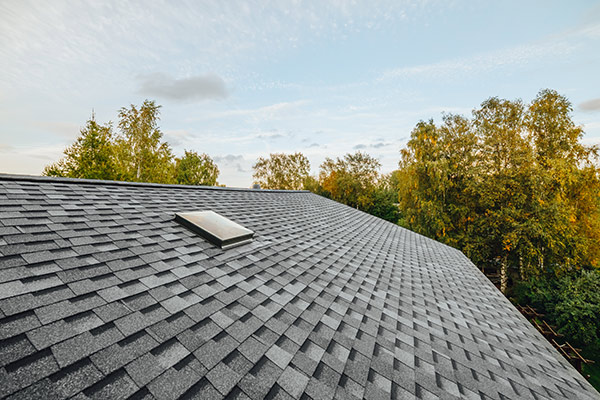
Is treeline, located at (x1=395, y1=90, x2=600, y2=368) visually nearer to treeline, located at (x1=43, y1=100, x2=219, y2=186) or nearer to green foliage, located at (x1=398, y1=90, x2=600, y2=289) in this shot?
green foliage, located at (x1=398, y1=90, x2=600, y2=289)

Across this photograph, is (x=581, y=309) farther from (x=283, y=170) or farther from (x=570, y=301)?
(x=283, y=170)

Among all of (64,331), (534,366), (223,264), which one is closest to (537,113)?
(534,366)

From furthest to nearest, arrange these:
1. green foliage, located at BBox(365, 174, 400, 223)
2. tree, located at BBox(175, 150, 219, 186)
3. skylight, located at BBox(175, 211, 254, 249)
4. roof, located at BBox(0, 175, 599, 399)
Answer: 1. tree, located at BBox(175, 150, 219, 186)
2. green foliage, located at BBox(365, 174, 400, 223)
3. skylight, located at BBox(175, 211, 254, 249)
4. roof, located at BBox(0, 175, 599, 399)

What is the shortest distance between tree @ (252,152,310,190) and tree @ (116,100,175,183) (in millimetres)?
22459

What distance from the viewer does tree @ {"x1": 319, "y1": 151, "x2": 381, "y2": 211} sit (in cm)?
3350

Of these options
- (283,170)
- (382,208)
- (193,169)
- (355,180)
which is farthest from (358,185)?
(193,169)

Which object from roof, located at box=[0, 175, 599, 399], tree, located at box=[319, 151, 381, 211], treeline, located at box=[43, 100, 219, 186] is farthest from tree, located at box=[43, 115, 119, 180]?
tree, located at box=[319, 151, 381, 211]

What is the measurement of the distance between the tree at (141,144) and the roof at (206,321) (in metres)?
18.5

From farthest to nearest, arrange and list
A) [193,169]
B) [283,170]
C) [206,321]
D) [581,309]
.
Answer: [283,170] → [193,169] → [581,309] → [206,321]

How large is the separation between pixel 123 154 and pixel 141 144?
5.17ft

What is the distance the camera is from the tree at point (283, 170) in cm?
4160

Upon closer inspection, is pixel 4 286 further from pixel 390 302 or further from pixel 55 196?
pixel 390 302

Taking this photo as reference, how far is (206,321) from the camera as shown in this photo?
1.77m

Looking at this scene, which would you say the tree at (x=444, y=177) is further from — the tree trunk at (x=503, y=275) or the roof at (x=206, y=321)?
the roof at (x=206, y=321)
